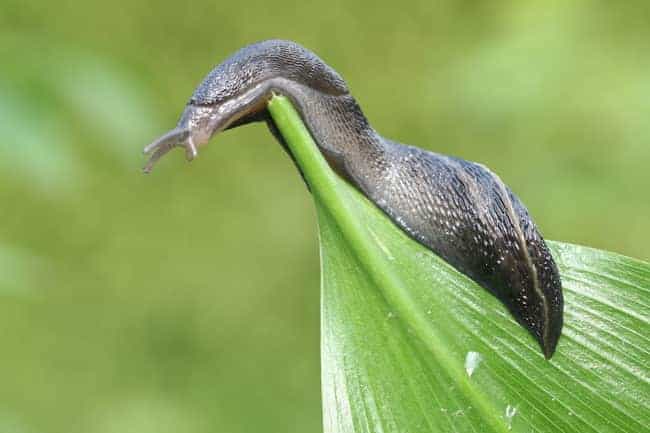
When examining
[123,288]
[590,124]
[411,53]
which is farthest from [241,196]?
[590,124]

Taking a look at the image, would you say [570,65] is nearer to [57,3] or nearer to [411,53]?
[411,53]

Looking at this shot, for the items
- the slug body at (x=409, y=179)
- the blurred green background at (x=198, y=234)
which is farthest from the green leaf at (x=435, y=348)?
the blurred green background at (x=198, y=234)

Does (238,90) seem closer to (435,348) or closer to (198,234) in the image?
(435,348)

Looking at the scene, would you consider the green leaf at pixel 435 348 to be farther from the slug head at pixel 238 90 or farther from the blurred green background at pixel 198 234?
the blurred green background at pixel 198 234

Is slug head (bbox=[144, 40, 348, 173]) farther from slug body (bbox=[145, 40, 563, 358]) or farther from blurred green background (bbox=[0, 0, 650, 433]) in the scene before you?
blurred green background (bbox=[0, 0, 650, 433])

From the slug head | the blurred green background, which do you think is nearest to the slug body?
the slug head
